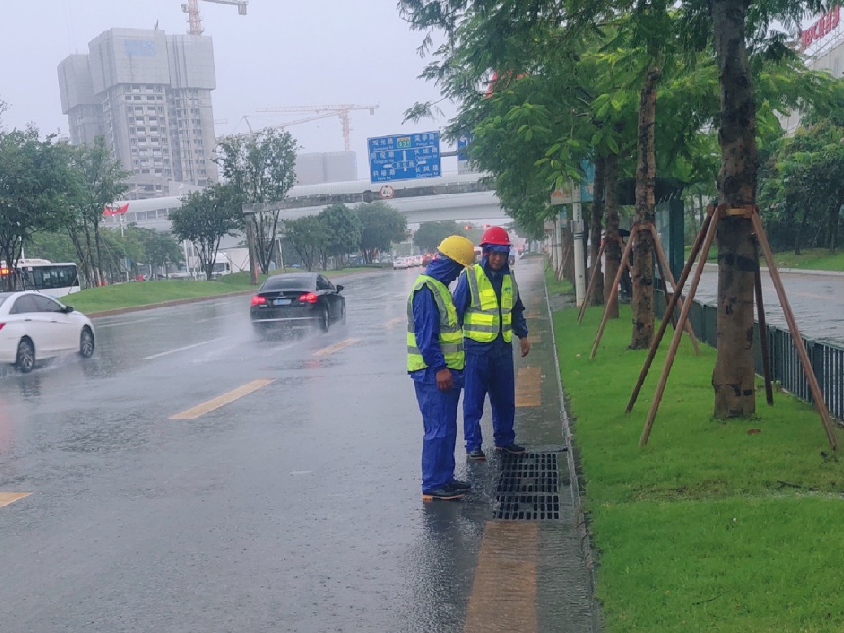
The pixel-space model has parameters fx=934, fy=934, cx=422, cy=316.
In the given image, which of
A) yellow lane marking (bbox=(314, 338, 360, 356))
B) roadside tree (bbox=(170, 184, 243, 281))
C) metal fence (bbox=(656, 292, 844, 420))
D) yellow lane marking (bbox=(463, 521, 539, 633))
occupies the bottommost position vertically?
yellow lane marking (bbox=(314, 338, 360, 356))

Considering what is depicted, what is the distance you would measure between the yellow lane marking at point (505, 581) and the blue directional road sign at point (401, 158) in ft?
132

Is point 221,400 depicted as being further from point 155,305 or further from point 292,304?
point 155,305

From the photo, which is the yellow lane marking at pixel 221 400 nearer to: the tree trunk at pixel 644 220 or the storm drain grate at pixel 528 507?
the storm drain grate at pixel 528 507

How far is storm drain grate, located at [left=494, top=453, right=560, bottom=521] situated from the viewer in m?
6.16

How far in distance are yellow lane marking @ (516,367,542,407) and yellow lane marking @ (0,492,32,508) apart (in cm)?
516

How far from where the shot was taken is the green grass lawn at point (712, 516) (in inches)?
156

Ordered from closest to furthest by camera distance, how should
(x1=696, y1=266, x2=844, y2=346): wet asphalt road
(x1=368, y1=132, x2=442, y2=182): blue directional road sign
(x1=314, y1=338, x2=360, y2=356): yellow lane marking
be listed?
(x1=696, y1=266, x2=844, y2=346): wet asphalt road < (x1=314, y1=338, x2=360, y2=356): yellow lane marking < (x1=368, y1=132, x2=442, y2=182): blue directional road sign

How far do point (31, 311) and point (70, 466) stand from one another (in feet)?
30.1

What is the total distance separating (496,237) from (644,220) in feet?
16.1

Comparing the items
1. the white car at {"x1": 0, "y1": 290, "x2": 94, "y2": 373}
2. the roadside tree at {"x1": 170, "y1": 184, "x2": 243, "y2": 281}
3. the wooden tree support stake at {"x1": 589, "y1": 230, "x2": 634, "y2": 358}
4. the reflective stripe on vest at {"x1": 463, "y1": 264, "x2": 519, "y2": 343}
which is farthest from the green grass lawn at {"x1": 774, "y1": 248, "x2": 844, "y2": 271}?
the roadside tree at {"x1": 170, "y1": 184, "x2": 243, "y2": 281}

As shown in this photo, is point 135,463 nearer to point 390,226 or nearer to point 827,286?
point 827,286

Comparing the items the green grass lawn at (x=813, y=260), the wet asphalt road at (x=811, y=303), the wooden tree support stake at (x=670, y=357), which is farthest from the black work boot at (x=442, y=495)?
the green grass lawn at (x=813, y=260)

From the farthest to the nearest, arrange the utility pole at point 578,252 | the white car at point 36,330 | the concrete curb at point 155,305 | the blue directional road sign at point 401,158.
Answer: the blue directional road sign at point 401,158
the concrete curb at point 155,305
the utility pole at point 578,252
the white car at point 36,330

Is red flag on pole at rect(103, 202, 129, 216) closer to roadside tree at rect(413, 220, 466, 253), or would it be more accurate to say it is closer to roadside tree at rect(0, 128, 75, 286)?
roadside tree at rect(0, 128, 75, 286)
